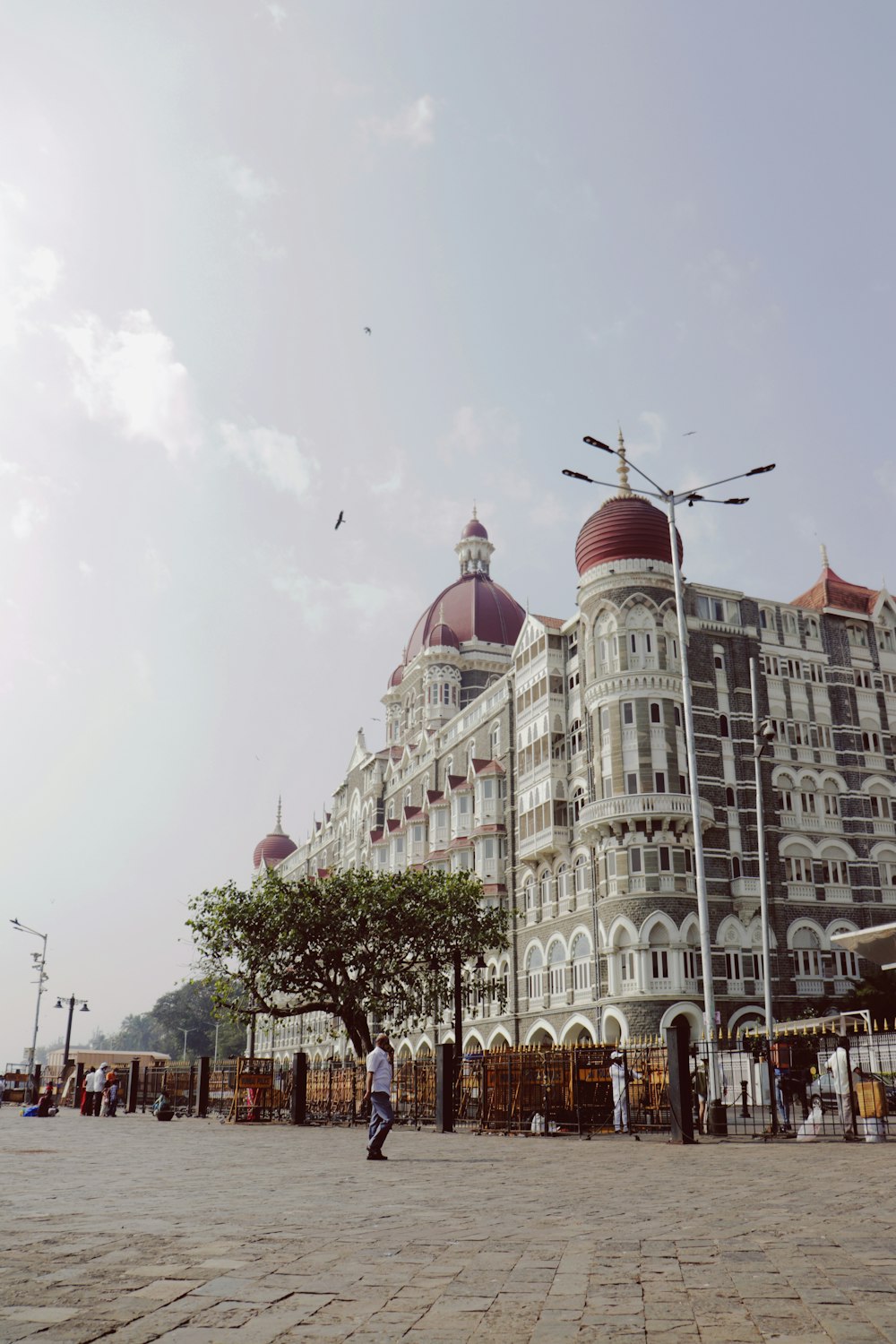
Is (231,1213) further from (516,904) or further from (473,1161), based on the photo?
(516,904)

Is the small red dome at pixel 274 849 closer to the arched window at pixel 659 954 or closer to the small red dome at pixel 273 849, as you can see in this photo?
the small red dome at pixel 273 849

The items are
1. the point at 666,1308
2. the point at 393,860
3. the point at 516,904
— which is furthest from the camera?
the point at 393,860

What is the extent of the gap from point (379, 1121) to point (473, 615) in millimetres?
61144

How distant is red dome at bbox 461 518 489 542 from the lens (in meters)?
83.5

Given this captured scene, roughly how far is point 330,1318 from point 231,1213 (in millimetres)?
4159

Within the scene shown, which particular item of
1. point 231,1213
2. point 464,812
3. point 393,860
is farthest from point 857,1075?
point 393,860

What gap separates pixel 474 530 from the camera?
83.6 m

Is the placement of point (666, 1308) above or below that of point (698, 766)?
below

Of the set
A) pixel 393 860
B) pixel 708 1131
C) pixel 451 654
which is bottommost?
pixel 708 1131

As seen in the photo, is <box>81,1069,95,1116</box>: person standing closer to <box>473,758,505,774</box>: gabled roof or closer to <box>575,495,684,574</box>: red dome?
<box>473,758,505,774</box>: gabled roof

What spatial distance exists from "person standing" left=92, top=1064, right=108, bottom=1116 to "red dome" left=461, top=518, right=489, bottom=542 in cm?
5284

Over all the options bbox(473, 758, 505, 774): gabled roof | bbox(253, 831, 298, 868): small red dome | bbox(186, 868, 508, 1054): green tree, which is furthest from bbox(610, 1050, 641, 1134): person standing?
bbox(253, 831, 298, 868): small red dome

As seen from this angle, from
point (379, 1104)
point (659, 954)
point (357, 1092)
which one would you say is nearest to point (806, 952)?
point (659, 954)

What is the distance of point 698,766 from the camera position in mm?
47750
